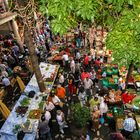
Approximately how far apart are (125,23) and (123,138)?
6.53 metres

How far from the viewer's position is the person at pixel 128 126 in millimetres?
10508

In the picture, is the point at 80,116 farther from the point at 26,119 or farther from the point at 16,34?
the point at 16,34

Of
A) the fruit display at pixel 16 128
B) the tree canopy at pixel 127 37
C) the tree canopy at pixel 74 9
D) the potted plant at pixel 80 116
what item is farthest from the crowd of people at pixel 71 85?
the tree canopy at pixel 74 9

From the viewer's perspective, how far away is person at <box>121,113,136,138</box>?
10.5 m

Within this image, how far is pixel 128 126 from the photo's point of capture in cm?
1059

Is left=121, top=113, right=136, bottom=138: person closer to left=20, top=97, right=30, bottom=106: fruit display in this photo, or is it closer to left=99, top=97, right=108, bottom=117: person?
left=99, top=97, right=108, bottom=117: person

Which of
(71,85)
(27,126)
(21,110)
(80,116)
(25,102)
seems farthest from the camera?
(71,85)

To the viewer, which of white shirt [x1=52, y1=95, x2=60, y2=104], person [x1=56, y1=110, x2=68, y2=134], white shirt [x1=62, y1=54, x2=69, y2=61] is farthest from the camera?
white shirt [x1=62, y1=54, x2=69, y2=61]

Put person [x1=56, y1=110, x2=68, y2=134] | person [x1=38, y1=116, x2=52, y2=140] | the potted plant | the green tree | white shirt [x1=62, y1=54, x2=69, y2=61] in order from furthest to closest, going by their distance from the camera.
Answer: white shirt [x1=62, y1=54, x2=69, y2=61] < person [x1=56, y1=110, x2=68, y2=134] < person [x1=38, y1=116, x2=52, y2=140] < the potted plant < the green tree

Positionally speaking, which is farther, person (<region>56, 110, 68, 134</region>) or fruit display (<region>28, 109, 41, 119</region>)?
fruit display (<region>28, 109, 41, 119</region>)

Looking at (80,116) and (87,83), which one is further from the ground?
(80,116)

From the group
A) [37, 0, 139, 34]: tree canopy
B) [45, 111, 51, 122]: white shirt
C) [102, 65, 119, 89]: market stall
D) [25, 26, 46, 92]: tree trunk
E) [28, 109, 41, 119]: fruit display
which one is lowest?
[102, 65, 119, 89]: market stall

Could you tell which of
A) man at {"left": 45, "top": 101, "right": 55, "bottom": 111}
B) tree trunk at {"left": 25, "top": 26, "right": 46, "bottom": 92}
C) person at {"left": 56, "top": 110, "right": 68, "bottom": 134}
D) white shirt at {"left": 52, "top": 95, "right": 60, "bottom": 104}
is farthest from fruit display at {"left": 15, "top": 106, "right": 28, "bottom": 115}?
person at {"left": 56, "top": 110, "right": 68, "bottom": 134}

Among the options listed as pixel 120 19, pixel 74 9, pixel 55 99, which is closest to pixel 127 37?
pixel 120 19
